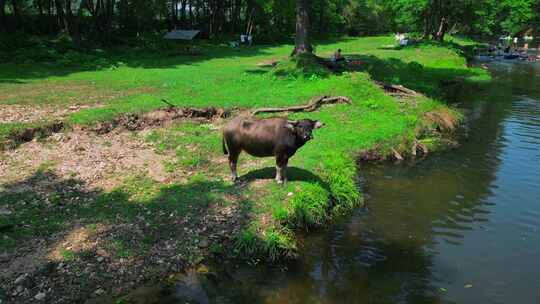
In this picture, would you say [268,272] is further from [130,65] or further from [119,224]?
[130,65]

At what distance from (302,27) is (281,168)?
19453mm

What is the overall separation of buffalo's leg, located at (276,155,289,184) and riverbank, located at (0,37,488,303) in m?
0.21

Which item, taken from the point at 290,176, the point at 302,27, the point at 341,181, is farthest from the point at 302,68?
the point at 290,176

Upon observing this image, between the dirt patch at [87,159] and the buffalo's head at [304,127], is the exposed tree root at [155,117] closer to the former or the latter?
the dirt patch at [87,159]

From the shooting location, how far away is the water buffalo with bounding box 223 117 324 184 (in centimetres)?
983

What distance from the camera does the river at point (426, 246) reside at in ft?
25.9

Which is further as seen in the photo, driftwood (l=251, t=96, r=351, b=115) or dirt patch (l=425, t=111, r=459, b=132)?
dirt patch (l=425, t=111, r=459, b=132)

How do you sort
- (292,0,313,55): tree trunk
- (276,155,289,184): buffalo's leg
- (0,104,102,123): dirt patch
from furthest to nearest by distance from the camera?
(292,0,313,55): tree trunk, (0,104,102,123): dirt patch, (276,155,289,184): buffalo's leg

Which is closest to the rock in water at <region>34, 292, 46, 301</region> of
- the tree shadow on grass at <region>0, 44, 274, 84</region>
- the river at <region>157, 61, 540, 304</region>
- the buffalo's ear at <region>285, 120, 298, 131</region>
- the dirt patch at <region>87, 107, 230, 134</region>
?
the river at <region>157, 61, 540, 304</region>

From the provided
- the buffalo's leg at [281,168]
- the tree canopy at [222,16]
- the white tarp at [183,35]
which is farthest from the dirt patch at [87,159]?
the white tarp at [183,35]

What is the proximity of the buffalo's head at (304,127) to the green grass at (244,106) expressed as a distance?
1.40m

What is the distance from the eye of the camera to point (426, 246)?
968cm

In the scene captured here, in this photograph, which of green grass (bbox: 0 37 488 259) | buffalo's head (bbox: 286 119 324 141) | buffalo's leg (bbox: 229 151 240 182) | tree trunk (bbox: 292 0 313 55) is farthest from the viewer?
tree trunk (bbox: 292 0 313 55)

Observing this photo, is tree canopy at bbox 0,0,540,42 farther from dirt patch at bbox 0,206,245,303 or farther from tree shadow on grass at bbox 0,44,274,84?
dirt patch at bbox 0,206,245,303
